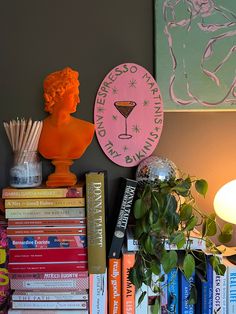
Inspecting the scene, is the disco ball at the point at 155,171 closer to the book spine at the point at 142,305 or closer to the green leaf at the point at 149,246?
the green leaf at the point at 149,246

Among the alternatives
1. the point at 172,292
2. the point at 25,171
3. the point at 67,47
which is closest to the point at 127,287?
the point at 172,292

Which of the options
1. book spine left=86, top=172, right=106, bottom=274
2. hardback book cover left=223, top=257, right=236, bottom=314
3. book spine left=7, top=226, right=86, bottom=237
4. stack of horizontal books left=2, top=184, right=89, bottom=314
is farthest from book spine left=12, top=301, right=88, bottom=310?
hardback book cover left=223, top=257, right=236, bottom=314

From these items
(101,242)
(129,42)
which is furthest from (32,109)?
(101,242)

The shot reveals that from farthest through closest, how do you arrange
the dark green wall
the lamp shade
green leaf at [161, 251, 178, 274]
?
1. the dark green wall
2. the lamp shade
3. green leaf at [161, 251, 178, 274]

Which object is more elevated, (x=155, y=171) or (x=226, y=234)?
(x=155, y=171)

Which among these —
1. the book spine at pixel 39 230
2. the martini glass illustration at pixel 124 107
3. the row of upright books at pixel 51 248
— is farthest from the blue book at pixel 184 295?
the martini glass illustration at pixel 124 107

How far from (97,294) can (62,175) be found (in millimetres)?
387

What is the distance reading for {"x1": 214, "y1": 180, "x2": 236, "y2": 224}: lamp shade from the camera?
976 millimetres

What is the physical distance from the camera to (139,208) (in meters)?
0.92

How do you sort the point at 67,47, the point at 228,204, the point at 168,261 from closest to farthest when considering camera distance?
the point at 168,261 < the point at 228,204 < the point at 67,47

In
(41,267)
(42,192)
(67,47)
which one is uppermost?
(67,47)

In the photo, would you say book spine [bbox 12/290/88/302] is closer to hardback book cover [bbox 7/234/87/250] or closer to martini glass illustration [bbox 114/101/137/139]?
hardback book cover [bbox 7/234/87/250]

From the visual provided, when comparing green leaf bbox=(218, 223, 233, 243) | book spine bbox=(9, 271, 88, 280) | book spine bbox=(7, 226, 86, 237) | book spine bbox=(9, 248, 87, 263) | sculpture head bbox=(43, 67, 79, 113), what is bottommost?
book spine bbox=(9, 271, 88, 280)

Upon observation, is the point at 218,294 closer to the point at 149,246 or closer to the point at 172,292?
the point at 172,292
